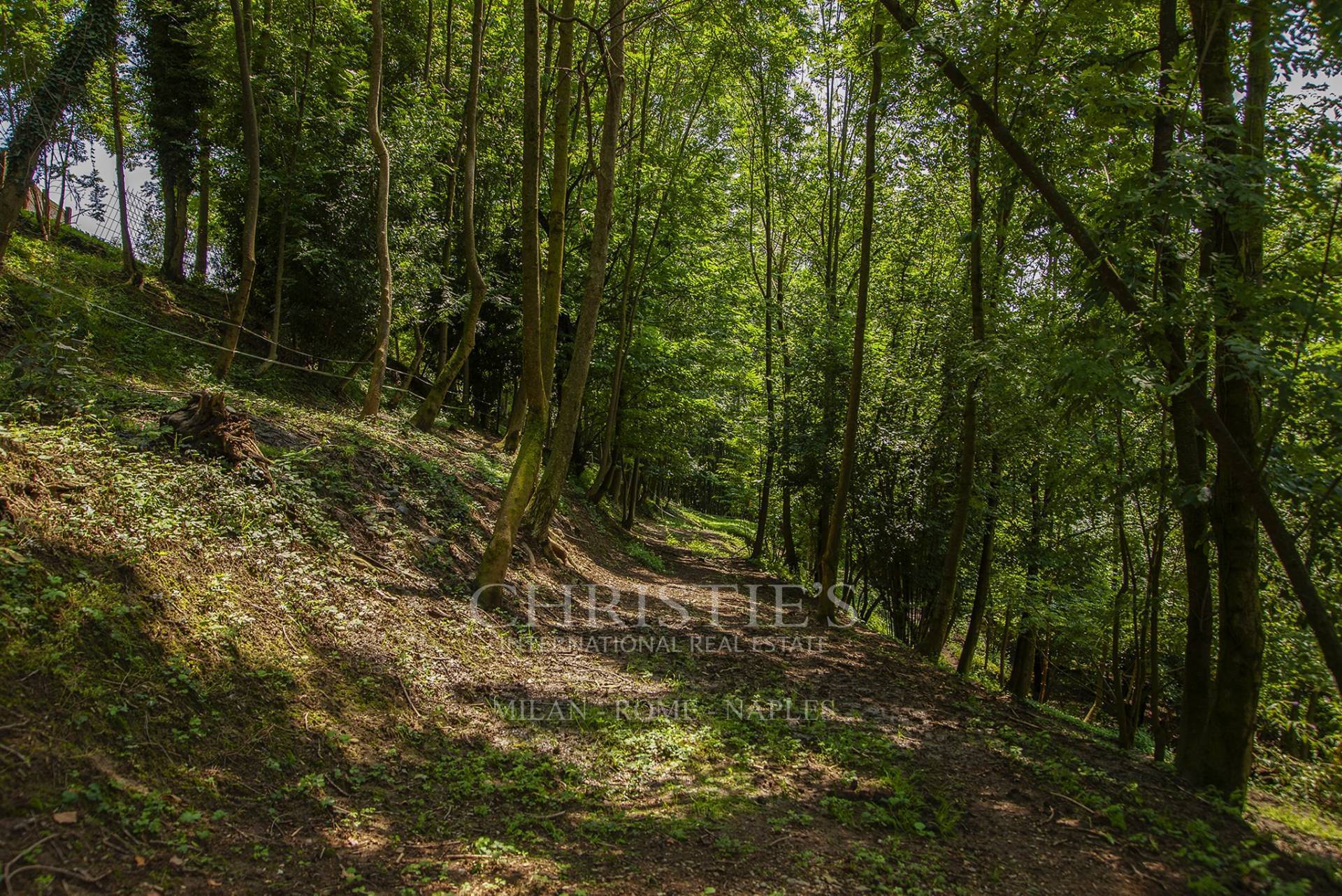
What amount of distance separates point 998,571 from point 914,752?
7.77m

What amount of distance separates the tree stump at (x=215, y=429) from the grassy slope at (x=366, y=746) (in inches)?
8.6

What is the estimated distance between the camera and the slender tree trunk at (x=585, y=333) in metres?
9.85

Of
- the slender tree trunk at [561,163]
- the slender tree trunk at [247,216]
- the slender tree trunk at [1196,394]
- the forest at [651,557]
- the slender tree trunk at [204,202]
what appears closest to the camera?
the forest at [651,557]

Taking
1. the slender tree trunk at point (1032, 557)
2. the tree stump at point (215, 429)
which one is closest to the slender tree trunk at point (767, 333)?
the slender tree trunk at point (1032, 557)

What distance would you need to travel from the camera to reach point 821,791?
5.03 metres

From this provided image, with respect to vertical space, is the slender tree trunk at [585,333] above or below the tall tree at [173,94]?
below

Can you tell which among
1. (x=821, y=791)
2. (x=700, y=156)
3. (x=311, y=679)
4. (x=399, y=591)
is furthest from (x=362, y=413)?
(x=700, y=156)

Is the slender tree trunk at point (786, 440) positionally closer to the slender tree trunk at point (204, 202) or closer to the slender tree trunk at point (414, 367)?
the slender tree trunk at point (414, 367)

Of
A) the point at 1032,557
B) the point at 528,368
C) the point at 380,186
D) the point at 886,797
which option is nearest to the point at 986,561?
the point at 1032,557

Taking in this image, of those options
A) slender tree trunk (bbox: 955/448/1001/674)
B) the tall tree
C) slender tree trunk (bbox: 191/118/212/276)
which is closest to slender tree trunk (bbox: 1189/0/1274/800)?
slender tree trunk (bbox: 955/448/1001/674)

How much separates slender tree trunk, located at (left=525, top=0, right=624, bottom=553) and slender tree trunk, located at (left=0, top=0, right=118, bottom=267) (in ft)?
18.2

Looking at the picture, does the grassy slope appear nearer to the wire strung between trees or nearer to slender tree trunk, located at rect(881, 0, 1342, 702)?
the wire strung between trees

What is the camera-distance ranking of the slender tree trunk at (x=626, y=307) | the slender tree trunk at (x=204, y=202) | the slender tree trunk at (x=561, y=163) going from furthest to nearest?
the slender tree trunk at (x=626, y=307) < the slender tree trunk at (x=204, y=202) < the slender tree trunk at (x=561, y=163)

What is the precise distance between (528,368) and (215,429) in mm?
3264
